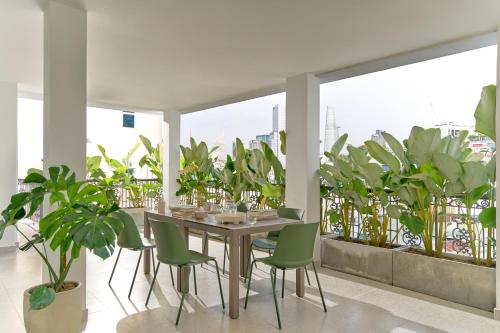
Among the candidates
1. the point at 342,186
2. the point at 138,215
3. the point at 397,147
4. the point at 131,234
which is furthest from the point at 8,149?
the point at 397,147

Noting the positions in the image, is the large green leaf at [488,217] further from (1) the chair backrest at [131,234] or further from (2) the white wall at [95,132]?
(2) the white wall at [95,132]

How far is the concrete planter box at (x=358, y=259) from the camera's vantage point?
4055 mm

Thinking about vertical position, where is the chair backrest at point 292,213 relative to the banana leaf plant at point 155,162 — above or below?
below

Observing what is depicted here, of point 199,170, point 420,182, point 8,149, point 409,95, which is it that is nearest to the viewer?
point 420,182

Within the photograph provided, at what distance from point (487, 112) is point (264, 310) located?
2639mm

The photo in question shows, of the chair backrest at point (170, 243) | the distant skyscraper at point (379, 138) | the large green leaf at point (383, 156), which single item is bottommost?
the chair backrest at point (170, 243)

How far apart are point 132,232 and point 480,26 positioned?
12.0 ft

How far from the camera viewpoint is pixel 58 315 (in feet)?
7.54

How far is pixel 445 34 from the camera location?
133 inches

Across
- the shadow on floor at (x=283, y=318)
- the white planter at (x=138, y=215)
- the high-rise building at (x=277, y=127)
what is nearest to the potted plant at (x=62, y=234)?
the shadow on floor at (x=283, y=318)

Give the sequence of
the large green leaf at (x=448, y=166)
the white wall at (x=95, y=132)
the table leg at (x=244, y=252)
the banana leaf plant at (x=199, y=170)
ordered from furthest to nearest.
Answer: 1. the white wall at (x=95, y=132)
2. the banana leaf plant at (x=199, y=170)
3. the table leg at (x=244, y=252)
4. the large green leaf at (x=448, y=166)

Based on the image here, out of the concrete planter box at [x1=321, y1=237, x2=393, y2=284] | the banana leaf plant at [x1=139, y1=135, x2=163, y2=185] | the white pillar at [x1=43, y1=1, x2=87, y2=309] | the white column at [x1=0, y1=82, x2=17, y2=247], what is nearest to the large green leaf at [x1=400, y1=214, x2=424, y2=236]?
the concrete planter box at [x1=321, y1=237, x2=393, y2=284]

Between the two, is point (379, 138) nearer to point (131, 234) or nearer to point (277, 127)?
point (277, 127)

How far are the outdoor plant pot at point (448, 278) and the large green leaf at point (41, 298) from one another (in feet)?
10.8
